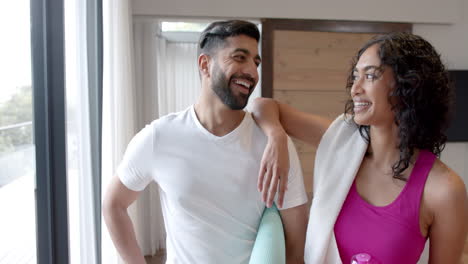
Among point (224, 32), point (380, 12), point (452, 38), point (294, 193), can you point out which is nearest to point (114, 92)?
point (224, 32)

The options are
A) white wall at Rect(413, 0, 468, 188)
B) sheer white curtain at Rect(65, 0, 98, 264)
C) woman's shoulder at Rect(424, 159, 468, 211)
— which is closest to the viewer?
woman's shoulder at Rect(424, 159, 468, 211)

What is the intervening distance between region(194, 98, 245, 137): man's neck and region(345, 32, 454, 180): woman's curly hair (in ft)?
1.63

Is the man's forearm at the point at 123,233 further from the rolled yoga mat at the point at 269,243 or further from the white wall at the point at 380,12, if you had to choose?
the white wall at the point at 380,12

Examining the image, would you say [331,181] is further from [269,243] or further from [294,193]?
[269,243]

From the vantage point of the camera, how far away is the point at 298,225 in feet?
3.73

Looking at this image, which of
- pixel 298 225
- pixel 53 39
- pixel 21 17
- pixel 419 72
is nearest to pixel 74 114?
pixel 53 39

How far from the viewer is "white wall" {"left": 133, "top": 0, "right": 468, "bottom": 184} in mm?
2758

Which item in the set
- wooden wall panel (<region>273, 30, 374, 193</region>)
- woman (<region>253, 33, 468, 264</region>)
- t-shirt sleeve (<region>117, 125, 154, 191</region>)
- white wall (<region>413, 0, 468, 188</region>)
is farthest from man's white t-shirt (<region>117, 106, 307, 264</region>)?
white wall (<region>413, 0, 468, 188</region>)

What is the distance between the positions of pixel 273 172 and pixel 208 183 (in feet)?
0.79

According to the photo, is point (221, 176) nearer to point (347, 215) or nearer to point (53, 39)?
point (347, 215)

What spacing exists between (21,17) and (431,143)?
152 cm

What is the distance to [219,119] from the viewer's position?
1.16 metres

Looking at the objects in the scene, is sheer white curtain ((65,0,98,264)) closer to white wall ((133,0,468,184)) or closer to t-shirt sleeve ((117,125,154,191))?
t-shirt sleeve ((117,125,154,191))

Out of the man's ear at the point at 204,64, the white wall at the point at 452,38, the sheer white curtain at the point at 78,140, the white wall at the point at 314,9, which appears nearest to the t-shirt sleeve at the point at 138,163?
the man's ear at the point at 204,64
